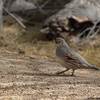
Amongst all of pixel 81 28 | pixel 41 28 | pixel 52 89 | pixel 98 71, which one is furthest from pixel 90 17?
pixel 52 89

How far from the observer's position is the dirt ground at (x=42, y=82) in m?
6.66

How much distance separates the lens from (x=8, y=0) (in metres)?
13.4

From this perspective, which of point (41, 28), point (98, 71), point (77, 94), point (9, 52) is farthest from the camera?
point (41, 28)

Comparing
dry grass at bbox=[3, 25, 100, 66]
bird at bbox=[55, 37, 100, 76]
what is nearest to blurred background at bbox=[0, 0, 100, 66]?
dry grass at bbox=[3, 25, 100, 66]

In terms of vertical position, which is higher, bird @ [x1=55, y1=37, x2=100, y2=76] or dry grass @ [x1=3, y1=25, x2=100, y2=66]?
bird @ [x1=55, y1=37, x2=100, y2=76]

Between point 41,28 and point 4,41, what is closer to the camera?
point 4,41

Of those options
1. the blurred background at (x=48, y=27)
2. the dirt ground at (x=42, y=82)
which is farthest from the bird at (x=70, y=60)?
the blurred background at (x=48, y=27)

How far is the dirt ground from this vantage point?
21.9 ft

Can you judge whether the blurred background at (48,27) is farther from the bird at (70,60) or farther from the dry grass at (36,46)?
the bird at (70,60)

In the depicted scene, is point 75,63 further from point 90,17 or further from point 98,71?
point 90,17

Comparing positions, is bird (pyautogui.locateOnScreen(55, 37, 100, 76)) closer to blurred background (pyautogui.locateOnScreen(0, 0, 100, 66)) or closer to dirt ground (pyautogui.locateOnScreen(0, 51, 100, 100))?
dirt ground (pyautogui.locateOnScreen(0, 51, 100, 100))

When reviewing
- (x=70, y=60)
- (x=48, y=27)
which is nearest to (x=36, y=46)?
(x=48, y=27)

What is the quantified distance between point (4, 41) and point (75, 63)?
3.90m

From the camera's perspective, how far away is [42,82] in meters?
7.45
